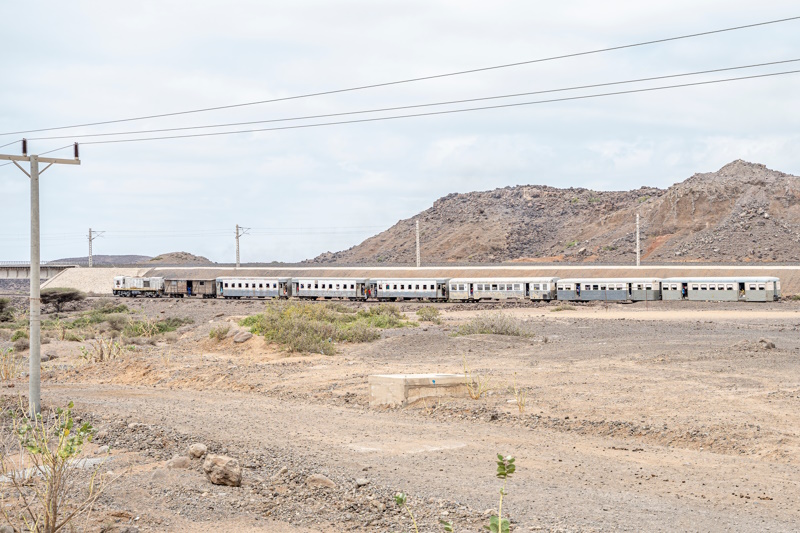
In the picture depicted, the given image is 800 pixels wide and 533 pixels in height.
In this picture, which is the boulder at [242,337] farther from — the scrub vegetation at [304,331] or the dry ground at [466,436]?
the dry ground at [466,436]

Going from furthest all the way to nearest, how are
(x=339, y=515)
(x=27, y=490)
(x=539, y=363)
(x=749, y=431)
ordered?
1. (x=539, y=363)
2. (x=749, y=431)
3. (x=27, y=490)
4. (x=339, y=515)

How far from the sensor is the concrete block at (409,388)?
64.4 feet

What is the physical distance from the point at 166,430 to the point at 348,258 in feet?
571

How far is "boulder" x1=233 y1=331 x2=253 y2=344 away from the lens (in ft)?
114

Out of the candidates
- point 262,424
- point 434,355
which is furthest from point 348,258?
point 262,424

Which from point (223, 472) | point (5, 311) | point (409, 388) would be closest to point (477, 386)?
point (409, 388)

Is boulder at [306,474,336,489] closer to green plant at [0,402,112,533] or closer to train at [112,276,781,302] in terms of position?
green plant at [0,402,112,533]

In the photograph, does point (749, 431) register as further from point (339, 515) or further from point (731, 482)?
point (339, 515)

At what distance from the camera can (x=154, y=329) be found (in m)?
43.8

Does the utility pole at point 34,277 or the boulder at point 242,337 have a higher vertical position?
the utility pole at point 34,277

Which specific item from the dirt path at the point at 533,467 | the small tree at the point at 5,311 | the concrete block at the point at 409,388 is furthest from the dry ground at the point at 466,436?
the small tree at the point at 5,311

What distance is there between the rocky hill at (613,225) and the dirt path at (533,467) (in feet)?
327

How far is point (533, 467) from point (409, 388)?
6.97 m

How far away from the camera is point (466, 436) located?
15.6 meters
